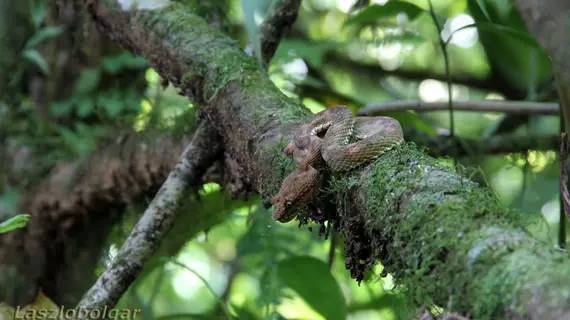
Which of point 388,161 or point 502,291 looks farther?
point 388,161

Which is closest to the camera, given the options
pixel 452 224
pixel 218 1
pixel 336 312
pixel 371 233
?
pixel 452 224

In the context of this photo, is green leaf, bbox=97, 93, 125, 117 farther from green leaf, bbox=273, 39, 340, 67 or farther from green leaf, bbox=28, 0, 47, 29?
green leaf, bbox=273, 39, 340, 67

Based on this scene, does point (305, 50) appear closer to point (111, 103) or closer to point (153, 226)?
point (111, 103)

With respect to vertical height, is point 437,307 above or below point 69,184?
above

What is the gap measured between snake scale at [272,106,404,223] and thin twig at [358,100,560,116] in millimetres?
944

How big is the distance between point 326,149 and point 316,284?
0.91 metres

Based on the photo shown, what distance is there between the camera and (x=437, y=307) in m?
1.36

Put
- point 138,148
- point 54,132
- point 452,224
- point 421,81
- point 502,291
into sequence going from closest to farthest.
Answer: point 502,291 → point 452,224 → point 138,148 → point 54,132 → point 421,81

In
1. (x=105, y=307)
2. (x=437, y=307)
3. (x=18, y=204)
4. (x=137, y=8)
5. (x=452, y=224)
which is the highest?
(x=452, y=224)

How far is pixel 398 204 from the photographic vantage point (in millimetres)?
1521

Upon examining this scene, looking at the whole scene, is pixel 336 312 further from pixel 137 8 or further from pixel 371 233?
pixel 137 8

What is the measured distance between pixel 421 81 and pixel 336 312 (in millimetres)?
3470

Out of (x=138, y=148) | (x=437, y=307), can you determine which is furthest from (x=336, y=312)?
(x=138, y=148)

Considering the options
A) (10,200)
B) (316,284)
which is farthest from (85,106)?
(316,284)
